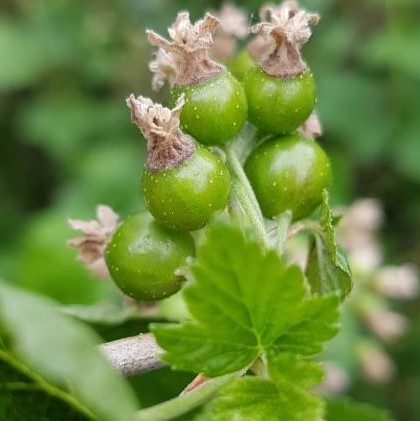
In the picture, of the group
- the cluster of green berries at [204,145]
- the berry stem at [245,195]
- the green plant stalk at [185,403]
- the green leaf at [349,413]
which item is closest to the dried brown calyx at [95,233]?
the cluster of green berries at [204,145]

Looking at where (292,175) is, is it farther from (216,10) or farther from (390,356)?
(216,10)

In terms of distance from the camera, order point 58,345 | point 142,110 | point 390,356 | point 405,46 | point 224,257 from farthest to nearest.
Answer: point 405,46, point 390,356, point 142,110, point 224,257, point 58,345

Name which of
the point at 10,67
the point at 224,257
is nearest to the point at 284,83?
the point at 224,257

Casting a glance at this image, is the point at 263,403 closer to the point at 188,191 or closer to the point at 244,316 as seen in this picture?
the point at 244,316

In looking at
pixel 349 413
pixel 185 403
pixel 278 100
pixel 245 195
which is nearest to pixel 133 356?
pixel 185 403

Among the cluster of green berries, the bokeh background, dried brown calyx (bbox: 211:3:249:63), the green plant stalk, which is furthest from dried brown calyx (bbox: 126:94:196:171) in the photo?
the bokeh background

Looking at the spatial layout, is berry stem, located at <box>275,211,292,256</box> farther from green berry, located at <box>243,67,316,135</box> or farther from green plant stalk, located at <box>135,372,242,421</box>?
green plant stalk, located at <box>135,372,242,421</box>
